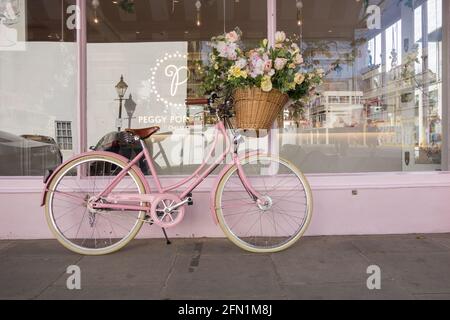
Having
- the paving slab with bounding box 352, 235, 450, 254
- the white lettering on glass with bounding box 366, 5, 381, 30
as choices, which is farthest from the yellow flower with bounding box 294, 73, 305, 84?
the white lettering on glass with bounding box 366, 5, 381, 30

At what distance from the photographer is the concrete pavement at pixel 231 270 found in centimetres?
338

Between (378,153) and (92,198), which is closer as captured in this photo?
(92,198)

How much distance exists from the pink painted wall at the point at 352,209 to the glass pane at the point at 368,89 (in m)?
0.65

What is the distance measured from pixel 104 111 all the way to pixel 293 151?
2.69 m

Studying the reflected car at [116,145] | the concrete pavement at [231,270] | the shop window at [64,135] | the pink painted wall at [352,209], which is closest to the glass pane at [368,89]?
the pink painted wall at [352,209]

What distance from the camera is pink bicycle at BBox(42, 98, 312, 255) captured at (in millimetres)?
4246

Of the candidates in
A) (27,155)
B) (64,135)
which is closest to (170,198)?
(64,135)

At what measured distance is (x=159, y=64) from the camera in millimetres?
7695

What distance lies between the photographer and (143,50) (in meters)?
8.06

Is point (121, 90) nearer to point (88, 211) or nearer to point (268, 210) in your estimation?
point (88, 211)

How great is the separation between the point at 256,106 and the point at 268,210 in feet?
3.32

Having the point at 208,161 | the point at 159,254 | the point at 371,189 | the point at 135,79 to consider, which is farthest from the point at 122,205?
the point at 135,79

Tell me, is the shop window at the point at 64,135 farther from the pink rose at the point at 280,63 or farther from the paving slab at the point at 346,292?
Answer: the paving slab at the point at 346,292

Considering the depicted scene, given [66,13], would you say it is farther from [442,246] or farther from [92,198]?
[442,246]
